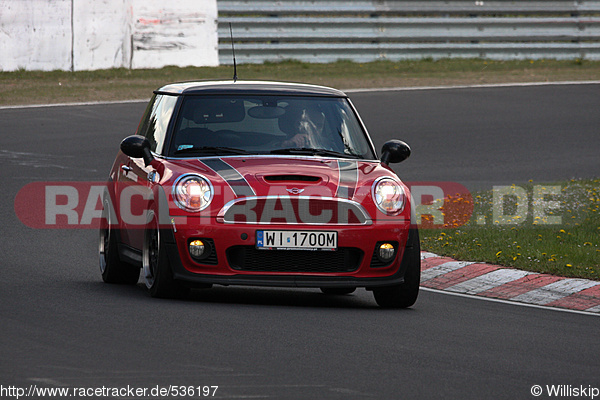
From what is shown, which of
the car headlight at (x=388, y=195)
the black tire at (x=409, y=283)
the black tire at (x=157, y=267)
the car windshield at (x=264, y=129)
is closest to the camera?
the black tire at (x=157, y=267)

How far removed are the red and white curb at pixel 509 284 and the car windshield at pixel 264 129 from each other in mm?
1469

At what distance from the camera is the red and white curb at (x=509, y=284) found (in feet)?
29.0

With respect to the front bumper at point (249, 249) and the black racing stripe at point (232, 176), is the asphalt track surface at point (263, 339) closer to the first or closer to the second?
the front bumper at point (249, 249)

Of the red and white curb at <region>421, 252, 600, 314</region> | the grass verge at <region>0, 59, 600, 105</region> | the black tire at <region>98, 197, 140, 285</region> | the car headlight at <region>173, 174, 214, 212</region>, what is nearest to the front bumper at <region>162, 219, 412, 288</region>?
the car headlight at <region>173, 174, 214, 212</region>

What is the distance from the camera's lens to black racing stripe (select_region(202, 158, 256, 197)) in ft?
25.6

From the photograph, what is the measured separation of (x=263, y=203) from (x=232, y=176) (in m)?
0.32

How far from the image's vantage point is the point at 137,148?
8.44m

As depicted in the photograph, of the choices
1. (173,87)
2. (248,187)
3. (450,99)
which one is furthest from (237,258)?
(450,99)

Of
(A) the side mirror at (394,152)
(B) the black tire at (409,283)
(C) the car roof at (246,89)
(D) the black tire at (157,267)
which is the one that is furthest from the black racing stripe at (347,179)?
(D) the black tire at (157,267)

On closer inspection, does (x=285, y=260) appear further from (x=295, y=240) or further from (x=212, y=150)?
(x=212, y=150)

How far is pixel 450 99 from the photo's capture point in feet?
71.4

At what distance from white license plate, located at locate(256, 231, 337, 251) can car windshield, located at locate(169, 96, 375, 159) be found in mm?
891

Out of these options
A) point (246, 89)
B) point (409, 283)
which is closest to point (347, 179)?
point (409, 283)

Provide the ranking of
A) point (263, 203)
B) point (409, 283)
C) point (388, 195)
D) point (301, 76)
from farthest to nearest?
point (301, 76) < point (409, 283) < point (388, 195) < point (263, 203)
